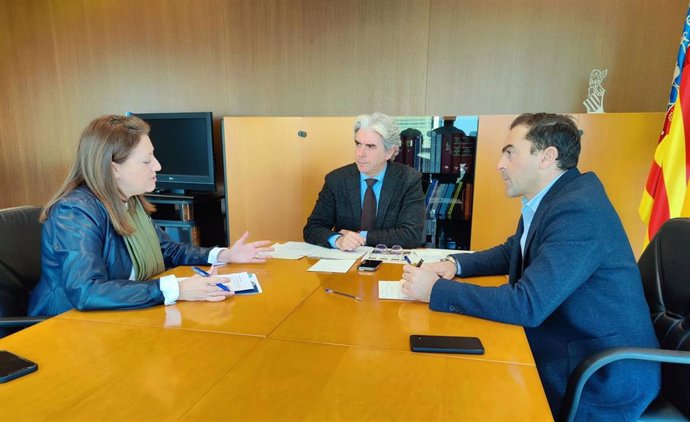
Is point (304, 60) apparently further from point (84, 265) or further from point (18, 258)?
point (84, 265)

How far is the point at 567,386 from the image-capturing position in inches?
45.9

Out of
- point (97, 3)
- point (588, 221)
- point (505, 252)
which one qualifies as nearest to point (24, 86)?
point (97, 3)

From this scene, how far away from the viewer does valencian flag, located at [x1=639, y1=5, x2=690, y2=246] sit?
231cm

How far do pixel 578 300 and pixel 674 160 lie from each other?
65.1 inches

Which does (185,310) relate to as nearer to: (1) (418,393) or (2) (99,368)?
(2) (99,368)

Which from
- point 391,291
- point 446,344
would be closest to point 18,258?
point 391,291

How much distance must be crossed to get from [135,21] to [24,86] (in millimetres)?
1644

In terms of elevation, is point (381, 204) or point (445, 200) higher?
point (381, 204)

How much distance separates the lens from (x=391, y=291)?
1.47m

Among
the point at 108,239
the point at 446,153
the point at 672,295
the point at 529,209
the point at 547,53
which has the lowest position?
the point at 672,295

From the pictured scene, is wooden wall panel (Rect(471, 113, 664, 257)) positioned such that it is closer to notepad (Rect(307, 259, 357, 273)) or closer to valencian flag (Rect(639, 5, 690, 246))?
valencian flag (Rect(639, 5, 690, 246))

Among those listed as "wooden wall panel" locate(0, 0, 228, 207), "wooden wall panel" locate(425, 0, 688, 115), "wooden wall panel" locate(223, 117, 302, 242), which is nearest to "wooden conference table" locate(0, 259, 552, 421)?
"wooden wall panel" locate(223, 117, 302, 242)

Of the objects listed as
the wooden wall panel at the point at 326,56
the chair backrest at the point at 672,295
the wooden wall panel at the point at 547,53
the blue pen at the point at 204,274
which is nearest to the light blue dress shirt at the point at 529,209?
the chair backrest at the point at 672,295

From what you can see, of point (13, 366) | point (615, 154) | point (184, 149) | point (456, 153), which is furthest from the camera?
point (184, 149)
